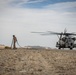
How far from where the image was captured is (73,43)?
6078 centimetres

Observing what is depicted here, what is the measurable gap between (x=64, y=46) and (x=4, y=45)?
1772 cm

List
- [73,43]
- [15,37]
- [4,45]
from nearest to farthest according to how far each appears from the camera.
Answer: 1. [15,37]
2. [4,45]
3. [73,43]

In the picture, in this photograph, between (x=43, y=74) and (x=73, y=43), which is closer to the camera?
(x=43, y=74)

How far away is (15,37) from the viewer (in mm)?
42781

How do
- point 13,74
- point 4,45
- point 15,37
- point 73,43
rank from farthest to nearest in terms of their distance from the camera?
1. point 73,43
2. point 4,45
3. point 15,37
4. point 13,74

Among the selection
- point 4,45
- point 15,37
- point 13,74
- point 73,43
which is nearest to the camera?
point 13,74

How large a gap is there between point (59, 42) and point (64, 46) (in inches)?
56.7

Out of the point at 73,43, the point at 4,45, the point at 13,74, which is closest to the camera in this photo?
the point at 13,74

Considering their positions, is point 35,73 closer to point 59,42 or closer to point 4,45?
point 4,45

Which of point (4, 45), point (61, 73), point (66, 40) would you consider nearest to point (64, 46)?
point (66, 40)

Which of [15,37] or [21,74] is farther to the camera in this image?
[15,37]

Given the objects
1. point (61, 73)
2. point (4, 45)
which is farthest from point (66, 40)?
point (61, 73)

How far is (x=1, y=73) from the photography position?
1465cm

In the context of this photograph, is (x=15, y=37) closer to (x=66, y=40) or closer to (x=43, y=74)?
(x=66, y=40)
